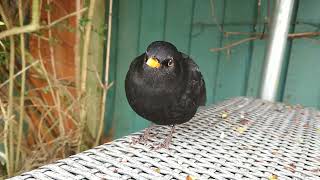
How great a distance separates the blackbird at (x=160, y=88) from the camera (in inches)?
40.1

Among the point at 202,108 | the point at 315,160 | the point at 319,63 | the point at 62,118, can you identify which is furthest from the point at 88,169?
the point at 319,63

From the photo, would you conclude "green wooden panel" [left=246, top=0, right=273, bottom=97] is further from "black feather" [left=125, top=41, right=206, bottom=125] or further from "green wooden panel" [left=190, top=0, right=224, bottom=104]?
"black feather" [left=125, top=41, right=206, bottom=125]

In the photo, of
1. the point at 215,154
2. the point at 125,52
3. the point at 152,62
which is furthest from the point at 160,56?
the point at 125,52

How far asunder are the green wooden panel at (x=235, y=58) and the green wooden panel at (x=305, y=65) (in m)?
0.24

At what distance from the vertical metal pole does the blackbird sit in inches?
23.2

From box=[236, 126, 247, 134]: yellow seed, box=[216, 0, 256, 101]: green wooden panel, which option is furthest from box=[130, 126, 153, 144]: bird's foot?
box=[216, 0, 256, 101]: green wooden panel

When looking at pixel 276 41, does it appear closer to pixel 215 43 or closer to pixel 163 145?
pixel 215 43

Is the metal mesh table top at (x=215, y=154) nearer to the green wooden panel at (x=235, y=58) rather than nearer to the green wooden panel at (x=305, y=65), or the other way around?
the green wooden panel at (x=305, y=65)

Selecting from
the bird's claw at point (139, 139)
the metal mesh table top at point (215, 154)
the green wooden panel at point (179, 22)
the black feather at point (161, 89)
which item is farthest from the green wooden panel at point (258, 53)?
the bird's claw at point (139, 139)

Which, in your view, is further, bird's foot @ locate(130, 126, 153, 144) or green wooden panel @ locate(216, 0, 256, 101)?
green wooden panel @ locate(216, 0, 256, 101)

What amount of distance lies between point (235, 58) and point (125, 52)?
0.70 metres

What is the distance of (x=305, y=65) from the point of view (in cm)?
181

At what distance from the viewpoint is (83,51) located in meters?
1.82

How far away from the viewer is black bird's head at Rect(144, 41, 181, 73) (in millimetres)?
1004
